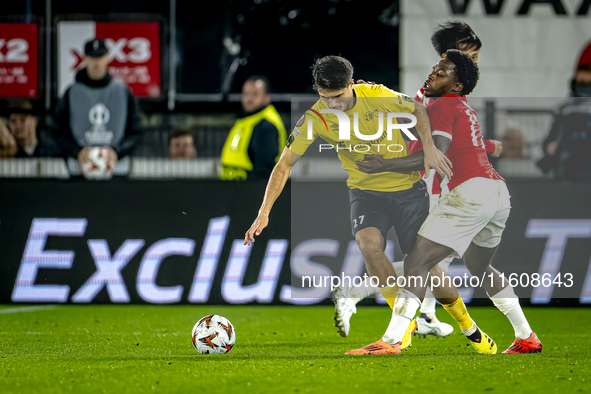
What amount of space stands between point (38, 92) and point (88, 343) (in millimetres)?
7383

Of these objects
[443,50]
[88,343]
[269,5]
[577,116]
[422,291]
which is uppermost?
[269,5]

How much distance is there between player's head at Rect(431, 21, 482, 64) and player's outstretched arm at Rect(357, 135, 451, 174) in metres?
1.08

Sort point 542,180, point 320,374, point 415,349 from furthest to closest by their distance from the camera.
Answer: point 542,180 < point 415,349 < point 320,374

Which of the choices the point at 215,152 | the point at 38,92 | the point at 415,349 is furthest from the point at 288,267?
the point at 38,92

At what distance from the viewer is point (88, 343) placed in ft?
18.5

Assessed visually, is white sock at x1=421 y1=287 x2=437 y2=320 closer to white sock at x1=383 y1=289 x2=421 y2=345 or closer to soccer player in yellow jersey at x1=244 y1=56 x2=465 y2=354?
soccer player in yellow jersey at x1=244 y1=56 x2=465 y2=354

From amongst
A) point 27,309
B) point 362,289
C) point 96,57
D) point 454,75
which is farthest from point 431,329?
point 96,57

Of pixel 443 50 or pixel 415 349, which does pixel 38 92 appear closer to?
pixel 443 50

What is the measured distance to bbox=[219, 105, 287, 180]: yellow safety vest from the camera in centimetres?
815

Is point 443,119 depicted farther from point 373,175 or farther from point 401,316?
point 401,316

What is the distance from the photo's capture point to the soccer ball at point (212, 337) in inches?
197

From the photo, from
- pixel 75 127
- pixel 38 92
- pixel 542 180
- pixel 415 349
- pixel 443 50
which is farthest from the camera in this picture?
pixel 38 92

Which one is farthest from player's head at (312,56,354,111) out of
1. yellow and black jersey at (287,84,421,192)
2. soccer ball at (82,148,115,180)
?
soccer ball at (82,148,115,180)

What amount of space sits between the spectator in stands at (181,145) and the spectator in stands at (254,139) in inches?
16.1
